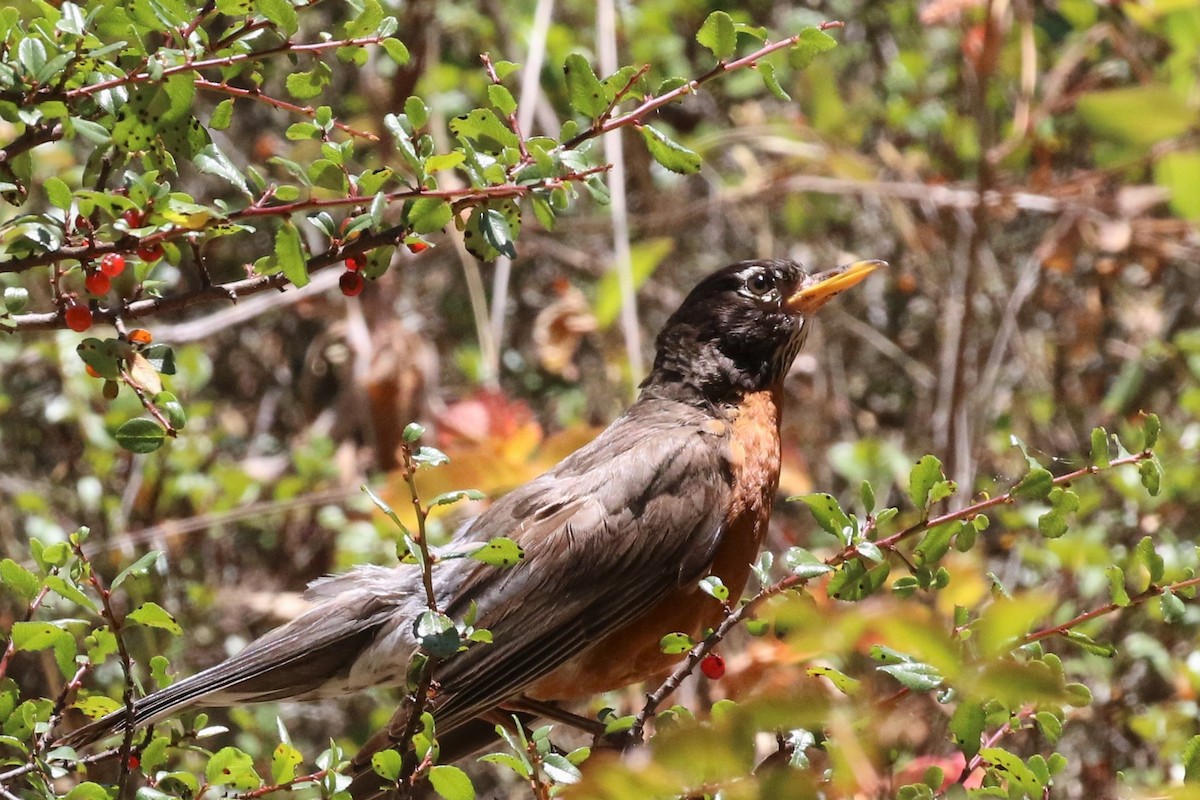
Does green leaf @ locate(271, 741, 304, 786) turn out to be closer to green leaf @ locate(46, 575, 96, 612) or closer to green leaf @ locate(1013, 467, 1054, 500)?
green leaf @ locate(46, 575, 96, 612)

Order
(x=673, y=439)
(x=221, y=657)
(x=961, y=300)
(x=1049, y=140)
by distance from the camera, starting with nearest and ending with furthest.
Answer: (x=673, y=439)
(x=221, y=657)
(x=961, y=300)
(x=1049, y=140)

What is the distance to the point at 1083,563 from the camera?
10.9ft

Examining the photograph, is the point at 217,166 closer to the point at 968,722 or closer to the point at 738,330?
the point at 968,722

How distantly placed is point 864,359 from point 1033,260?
88 cm

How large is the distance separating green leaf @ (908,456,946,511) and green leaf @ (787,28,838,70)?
0.61 m

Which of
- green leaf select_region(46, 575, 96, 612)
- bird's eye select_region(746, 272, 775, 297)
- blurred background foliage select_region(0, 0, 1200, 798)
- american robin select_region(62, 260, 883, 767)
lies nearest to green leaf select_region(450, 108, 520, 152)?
green leaf select_region(46, 575, 96, 612)

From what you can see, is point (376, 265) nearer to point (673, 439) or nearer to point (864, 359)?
point (673, 439)

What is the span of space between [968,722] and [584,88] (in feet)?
3.19

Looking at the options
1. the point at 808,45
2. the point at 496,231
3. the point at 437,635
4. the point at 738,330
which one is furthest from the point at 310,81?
the point at 738,330

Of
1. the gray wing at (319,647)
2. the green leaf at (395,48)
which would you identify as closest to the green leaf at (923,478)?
the green leaf at (395,48)

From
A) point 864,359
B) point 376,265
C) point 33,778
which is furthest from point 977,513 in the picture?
point 864,359

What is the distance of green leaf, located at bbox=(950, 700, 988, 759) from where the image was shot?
5.24 feet

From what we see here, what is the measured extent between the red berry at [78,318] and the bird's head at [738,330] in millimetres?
1924

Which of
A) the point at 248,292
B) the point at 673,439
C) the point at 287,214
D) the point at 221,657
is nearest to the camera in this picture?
the point at 287,214
